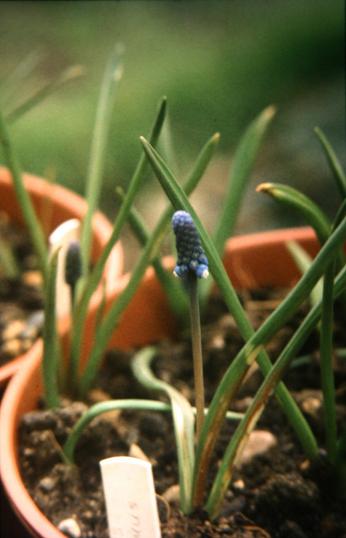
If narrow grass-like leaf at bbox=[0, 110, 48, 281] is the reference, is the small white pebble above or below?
below

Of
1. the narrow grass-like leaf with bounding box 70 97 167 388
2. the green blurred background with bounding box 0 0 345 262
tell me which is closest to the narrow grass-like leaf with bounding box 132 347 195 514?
the narrow grass-like leaf with bounding box 70 97 167 388

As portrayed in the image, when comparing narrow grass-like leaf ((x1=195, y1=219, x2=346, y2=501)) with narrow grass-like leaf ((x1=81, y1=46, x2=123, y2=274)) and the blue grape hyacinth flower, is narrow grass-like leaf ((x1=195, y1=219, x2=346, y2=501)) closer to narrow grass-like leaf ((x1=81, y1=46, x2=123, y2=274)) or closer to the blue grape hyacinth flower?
the blue grape hyacinth flower

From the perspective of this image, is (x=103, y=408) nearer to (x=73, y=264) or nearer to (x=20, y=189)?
(x=73, y=264)

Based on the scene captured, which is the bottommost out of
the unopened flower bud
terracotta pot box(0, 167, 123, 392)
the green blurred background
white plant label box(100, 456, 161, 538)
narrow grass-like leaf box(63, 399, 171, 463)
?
white plant label box(100, 456, 161, 538)

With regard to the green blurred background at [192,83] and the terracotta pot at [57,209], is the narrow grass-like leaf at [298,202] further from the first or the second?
the green blurred background at [192,83]

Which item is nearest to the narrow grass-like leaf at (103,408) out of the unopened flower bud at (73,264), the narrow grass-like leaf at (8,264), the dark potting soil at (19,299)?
the unopened flower bud at (73,264)

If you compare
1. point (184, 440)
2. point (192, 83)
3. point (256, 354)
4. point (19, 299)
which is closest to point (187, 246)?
point (256, 354)
